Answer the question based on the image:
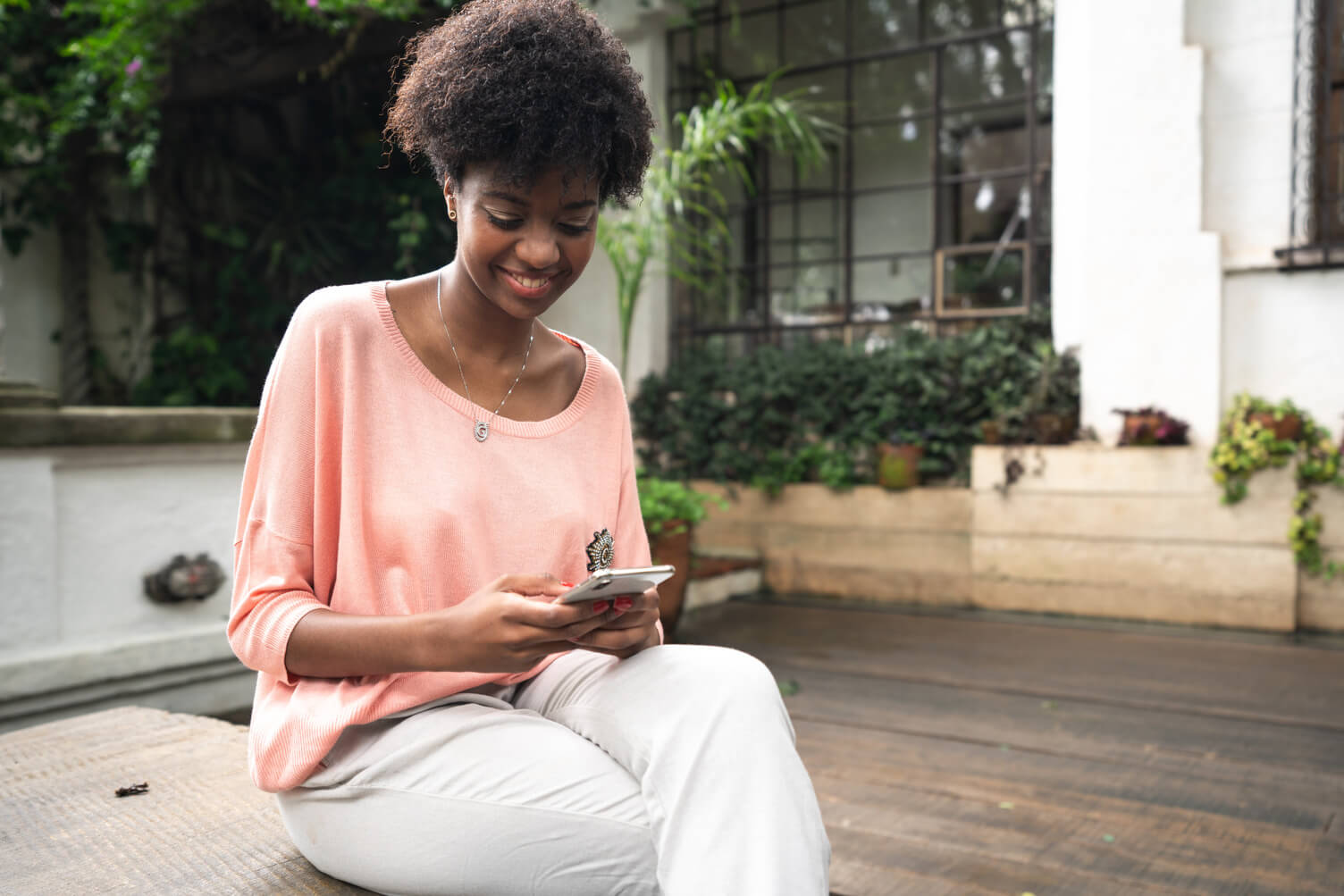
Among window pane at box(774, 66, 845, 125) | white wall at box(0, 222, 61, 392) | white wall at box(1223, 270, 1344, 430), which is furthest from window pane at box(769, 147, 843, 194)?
white wall at box(0, 222, 61, 392)

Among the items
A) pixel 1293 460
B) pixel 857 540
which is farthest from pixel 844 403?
pixel 1293 460

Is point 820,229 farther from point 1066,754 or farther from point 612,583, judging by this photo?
point 612,583

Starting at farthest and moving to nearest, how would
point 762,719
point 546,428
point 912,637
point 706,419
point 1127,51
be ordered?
point 706,419 < point 1127,51 < point 912,637 < point 546,428 < point 762,719

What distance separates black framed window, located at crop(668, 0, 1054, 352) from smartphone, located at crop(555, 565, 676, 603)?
4.62m

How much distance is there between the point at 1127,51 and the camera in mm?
4578

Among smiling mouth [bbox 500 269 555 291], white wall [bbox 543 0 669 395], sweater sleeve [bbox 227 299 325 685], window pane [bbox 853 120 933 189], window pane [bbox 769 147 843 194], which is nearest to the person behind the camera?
Result: sweater sleeve [bbox 227 299 325 685]

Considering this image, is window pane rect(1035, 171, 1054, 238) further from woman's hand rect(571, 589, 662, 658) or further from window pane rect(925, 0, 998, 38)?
woman's hand rect(571, 589, 662, 658)

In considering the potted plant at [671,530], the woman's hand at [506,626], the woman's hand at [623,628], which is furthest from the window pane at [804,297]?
the woman's hand at [506,626]

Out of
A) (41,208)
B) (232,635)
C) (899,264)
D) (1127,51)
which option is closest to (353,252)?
(41,208)

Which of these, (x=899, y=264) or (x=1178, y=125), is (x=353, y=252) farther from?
(x=1178, y=125)

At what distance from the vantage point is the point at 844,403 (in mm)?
5289

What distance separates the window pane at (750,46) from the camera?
22.4 feet

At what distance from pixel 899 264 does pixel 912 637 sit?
3.63 metres

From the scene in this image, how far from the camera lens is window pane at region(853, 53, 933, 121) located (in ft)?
22.6
